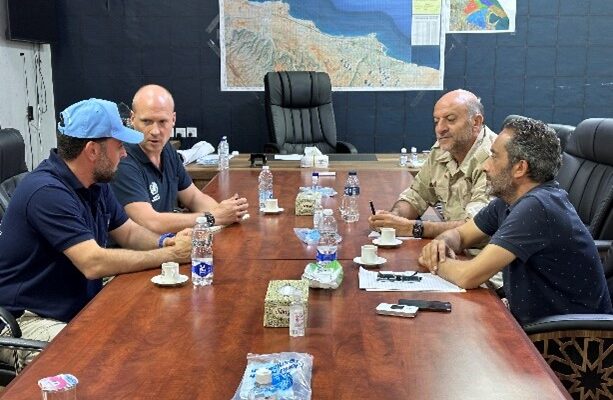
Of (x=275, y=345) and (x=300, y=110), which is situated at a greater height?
(x=300, y=110)

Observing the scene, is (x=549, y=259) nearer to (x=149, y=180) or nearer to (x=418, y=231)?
(x=418, y=231)

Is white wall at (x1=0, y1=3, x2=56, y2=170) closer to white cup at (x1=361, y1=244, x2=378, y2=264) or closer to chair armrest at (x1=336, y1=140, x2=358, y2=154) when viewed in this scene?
chair armrest at (x1=336, y1=140, x2=358, y2=154)

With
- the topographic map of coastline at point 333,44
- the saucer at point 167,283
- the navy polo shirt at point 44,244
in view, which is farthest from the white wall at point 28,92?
the saucer at point 167,283

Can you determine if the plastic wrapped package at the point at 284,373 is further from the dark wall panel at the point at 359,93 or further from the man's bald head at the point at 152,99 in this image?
the dark wall panel at the point at 359,93

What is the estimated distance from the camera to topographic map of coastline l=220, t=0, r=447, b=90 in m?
5.96

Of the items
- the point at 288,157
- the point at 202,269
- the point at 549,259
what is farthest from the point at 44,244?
the point at 288,157

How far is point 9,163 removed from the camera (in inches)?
107

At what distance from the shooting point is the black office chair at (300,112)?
5.43 m

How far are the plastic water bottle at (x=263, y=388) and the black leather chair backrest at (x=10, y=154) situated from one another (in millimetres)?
1873

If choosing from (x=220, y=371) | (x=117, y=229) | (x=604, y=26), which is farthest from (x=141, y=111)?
(x=604, y=26)

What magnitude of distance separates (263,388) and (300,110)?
4.47 meters

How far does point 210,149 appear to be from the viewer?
5.06 meters

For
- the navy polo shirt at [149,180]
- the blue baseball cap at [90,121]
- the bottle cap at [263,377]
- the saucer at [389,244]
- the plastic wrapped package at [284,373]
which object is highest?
the blue baseball cap at [90,121]

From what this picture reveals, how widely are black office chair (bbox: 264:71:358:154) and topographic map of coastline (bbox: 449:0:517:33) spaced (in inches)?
53.9
